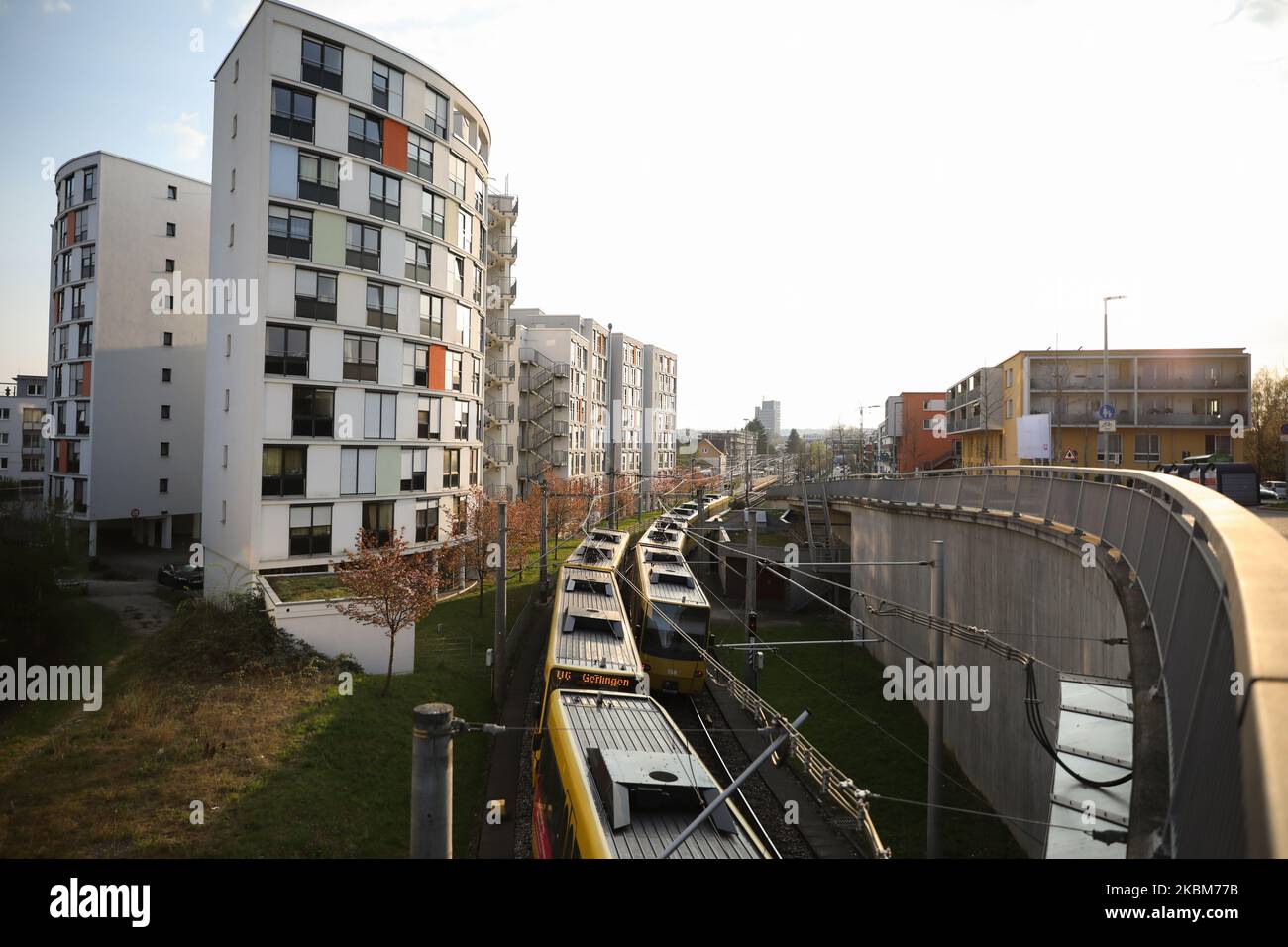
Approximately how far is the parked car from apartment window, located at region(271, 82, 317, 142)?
20.0 metres

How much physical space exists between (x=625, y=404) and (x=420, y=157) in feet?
189

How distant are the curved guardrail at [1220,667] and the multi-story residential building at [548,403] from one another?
58.0 metres

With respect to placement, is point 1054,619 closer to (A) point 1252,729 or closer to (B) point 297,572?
(A) point 1252,729

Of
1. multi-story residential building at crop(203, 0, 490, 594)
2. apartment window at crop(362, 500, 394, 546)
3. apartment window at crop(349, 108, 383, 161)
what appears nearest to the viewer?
multi-story residential building at crop(203, 0, 490, 594)

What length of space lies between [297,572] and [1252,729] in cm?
3260

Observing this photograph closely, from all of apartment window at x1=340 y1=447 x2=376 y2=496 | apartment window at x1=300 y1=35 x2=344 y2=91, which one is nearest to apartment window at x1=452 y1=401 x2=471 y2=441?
apartment window at x1=340 y1=447 x2=376 y2=496

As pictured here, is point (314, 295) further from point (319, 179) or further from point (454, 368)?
point (454, 368)

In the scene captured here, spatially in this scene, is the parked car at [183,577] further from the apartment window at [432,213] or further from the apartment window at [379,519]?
the apartment window at [432,213]

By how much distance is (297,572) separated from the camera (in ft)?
101

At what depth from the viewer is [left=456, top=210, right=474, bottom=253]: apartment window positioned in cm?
3762

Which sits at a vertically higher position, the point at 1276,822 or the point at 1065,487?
the point at 1065,487

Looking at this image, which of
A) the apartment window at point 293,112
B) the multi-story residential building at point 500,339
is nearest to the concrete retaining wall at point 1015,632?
the apartment window at point 293,112

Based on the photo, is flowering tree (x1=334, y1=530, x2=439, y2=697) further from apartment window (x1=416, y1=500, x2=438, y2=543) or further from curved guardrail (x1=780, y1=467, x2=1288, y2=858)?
curved guardrail (x1=780, y1=467, x2=1288, y2=858)
